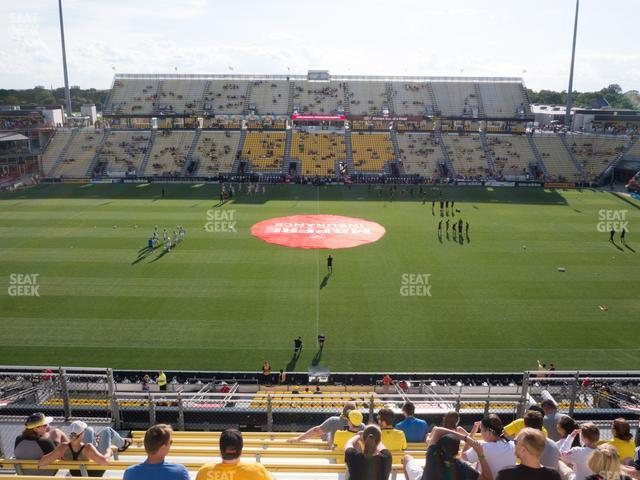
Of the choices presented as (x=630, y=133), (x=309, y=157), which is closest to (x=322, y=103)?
(x=309, y=157)

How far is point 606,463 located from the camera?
489 centimetres

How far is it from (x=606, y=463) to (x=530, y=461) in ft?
2.69

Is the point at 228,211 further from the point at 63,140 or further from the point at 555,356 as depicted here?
the point at 63,140

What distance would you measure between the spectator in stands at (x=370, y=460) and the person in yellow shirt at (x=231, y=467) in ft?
3.59

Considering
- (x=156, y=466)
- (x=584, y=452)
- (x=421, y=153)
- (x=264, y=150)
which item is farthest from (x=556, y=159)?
(x=156, y=466)

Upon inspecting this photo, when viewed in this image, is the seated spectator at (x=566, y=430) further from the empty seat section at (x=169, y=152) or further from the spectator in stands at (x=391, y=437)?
the empty seat section at (x=169, y=152)

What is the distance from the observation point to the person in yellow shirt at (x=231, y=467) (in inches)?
Result: 191

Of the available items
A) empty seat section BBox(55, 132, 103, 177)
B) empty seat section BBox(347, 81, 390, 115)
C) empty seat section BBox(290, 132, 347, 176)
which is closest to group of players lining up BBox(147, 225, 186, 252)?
empty seat section BBox(290, 132, 347, 176)

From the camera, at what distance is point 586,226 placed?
3794cm

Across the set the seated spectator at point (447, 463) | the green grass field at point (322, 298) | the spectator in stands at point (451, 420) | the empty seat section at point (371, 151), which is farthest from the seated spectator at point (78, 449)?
the empty seat section at point (371, 151)

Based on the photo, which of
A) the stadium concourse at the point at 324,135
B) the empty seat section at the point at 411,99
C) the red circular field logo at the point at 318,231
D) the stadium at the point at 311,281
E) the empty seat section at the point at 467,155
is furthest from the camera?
the empty seat section at the point at 411,99

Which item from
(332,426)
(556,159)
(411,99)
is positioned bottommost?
(332,426)

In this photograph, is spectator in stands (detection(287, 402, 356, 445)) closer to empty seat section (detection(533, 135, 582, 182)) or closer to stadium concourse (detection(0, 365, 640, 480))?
stadium concourse (detection(0, 365, 640, 480))

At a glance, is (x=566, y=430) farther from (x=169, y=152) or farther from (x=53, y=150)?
(x=53, y=150)
